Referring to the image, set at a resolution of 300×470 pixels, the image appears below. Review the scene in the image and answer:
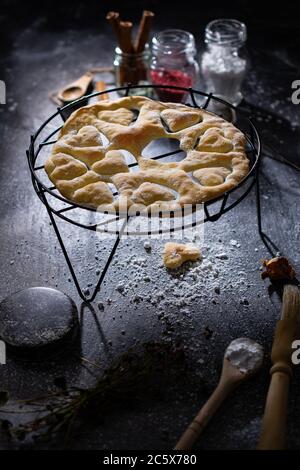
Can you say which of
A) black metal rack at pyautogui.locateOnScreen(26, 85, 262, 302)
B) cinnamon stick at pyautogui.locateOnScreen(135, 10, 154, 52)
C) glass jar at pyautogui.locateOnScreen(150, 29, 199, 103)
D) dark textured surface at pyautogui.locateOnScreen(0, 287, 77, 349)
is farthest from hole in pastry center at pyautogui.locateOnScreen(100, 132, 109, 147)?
cinnamon stick at pyautogui.locateOnScreen(135, 10, 154, 52)

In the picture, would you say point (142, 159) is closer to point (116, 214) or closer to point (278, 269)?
point (116, 214)

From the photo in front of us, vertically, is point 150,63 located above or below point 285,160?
above

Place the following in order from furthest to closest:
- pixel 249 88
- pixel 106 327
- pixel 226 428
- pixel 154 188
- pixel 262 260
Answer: pixel 249 88, pixel 262 260, pixel 106 327, pixel 154 188, pixel 226 428

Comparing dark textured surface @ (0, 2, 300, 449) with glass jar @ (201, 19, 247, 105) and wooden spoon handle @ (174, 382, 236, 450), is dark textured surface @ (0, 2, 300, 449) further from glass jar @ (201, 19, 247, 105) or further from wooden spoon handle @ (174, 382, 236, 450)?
glass jar @ (201, 19, 247, 105)

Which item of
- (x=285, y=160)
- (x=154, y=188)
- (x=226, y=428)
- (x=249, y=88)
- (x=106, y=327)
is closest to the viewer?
(x=226, y=428)

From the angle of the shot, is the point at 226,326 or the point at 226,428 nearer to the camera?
the point at 226,428

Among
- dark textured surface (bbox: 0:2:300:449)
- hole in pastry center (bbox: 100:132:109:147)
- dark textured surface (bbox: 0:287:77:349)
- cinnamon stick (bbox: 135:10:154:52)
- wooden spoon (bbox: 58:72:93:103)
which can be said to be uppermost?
cinnamon stick (bbox: 135:10:154:52)

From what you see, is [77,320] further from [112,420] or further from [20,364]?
[112,420]

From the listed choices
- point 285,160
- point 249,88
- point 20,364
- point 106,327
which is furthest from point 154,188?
point 249,88
